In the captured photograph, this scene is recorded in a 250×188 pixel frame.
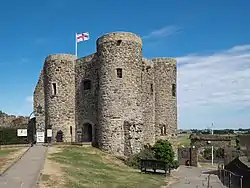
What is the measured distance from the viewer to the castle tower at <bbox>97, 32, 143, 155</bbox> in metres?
32.8

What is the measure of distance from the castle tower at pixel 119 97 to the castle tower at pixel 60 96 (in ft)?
15.3

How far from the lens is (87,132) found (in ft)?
122

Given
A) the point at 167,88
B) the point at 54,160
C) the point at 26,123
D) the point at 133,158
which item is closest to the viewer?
the point at 54,160

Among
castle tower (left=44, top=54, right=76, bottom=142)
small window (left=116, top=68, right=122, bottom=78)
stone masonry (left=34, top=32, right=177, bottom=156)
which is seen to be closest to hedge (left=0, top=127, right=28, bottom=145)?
stone masonry (left=34, top=32, right=177, bottom=156)

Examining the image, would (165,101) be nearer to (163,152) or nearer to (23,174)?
(163,152)

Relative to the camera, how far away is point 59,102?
122 ft

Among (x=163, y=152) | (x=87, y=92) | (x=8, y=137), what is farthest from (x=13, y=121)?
(x=163, y=152)

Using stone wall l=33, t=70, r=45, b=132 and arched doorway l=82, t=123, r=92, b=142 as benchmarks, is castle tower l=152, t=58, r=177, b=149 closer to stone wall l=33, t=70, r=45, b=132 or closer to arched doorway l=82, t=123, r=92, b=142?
arched doorway l=82, t=123, r=92, b=142

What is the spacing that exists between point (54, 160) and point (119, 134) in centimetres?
1151

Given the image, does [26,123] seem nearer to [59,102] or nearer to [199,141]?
[59,102]

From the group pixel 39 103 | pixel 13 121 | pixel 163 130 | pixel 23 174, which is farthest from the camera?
pixel 13 121

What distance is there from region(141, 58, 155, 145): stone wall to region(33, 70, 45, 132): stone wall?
10724mm

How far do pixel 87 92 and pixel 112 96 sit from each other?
4.48 meters

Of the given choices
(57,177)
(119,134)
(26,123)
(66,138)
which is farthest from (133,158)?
(26,123)
